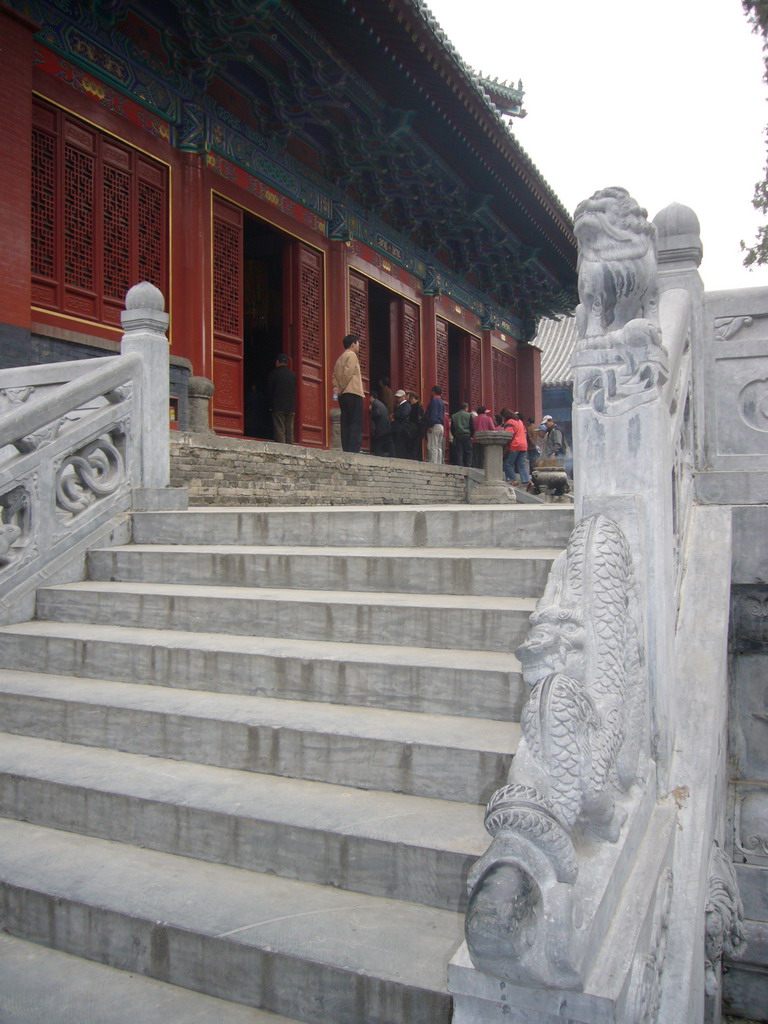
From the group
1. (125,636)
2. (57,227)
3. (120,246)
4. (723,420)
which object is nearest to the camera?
(125,636)

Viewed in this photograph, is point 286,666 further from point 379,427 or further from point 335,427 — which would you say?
point 379,427

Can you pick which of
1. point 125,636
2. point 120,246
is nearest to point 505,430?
point 120,246

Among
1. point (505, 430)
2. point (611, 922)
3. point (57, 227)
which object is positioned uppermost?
point (57, 227)

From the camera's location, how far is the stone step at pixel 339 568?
11.4ft

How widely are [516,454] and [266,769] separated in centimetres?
1291

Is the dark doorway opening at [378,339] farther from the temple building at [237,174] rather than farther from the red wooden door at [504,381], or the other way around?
the red wooden door at [504,381]

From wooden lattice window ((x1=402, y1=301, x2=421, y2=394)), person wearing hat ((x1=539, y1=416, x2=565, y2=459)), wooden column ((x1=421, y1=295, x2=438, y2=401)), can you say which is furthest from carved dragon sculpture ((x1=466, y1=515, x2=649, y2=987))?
person wearing hat ((x1=539, y1=416, x2=565, y2=459))

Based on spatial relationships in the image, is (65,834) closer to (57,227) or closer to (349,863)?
(349,863)

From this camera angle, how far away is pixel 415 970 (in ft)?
6.47

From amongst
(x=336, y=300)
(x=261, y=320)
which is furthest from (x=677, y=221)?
(x=261, y=320)

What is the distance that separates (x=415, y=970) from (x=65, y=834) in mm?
1419

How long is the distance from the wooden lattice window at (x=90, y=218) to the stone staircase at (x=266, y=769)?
4582 mm

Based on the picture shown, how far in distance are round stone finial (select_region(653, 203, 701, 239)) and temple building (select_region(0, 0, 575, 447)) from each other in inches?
194

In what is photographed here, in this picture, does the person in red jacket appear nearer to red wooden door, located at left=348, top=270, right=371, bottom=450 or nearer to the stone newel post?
red wooden door, located at left=348, top=270, right=371, bottom=450
